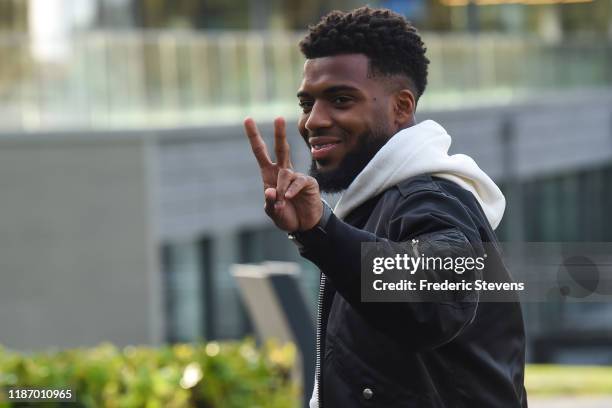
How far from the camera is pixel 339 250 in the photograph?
3.14m

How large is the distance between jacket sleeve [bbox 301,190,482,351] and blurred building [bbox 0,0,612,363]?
14.6 meters

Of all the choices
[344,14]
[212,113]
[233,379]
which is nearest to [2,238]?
[212,113]

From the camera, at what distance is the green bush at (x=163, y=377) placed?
785 centimetres

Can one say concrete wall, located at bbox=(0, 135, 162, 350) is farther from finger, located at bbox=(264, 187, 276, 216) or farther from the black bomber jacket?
finger, located at bbox=(264, 187, 276, 216)

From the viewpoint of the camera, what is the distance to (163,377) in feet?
26.4

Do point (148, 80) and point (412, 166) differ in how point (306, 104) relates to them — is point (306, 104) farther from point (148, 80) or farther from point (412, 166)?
point (148, 80)

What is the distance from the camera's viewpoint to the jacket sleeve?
312 cm

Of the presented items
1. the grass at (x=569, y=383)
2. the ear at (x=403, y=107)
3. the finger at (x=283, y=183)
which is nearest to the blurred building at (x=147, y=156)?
the grass at (x=569, y=383)

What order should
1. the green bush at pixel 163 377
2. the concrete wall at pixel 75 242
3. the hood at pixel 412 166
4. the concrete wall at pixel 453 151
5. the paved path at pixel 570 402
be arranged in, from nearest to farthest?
the hood at pixel 412 166 → the green bush at pixel 163 377 → the paved path at pixel 570 402 → the concrete wall at pixel 75 242 → the concrete wall at pixel 453 151

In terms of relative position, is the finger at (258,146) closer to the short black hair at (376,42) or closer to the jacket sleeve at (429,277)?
the jacket sleeve at (429,277)

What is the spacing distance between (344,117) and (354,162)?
0.11 metres

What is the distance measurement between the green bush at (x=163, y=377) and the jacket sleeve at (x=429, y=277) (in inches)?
170

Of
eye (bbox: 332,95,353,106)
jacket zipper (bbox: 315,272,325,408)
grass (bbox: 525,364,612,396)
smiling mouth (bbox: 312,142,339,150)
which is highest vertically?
eye (bbox: 332,95,353,106)

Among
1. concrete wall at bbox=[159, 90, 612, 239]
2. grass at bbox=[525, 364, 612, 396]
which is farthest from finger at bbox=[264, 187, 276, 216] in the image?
concrete wall at bbox=[159, 90, 612, 239]
